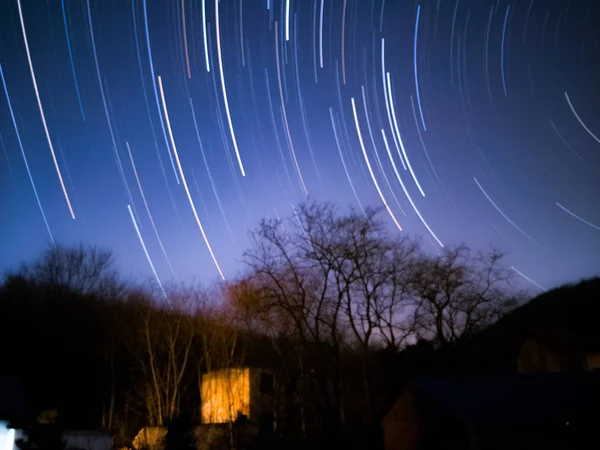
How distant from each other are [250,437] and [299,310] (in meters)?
7.55

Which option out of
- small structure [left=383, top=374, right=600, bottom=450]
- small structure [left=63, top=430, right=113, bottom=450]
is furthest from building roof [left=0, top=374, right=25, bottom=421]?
small structure [left=383, top=374, right=600, bottom=450]

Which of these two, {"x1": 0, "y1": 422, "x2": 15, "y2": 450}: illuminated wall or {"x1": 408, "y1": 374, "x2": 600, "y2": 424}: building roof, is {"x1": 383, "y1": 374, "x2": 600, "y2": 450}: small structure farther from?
{"x1": 0, "y1": 422, "x2": 15, "y2": 450}: illuminated wall

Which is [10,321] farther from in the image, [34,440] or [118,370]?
[34,440]

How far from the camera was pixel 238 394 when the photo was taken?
3572 centimetres

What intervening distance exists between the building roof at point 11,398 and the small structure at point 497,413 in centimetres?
1846

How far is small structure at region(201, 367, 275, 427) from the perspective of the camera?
35.5 meters

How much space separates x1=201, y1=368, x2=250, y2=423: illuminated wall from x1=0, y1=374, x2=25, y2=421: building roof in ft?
39.2

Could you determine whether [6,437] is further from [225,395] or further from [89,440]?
[225,395]

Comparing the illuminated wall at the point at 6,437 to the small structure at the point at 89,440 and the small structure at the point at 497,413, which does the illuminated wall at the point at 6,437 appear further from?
the small structure at the point at 497,413

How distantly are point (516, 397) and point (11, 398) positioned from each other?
2435 cm

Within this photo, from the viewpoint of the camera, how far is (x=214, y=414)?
1443 inches

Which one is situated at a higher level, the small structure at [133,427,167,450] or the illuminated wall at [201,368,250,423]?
the illuminated wall at [201,368,250,423]

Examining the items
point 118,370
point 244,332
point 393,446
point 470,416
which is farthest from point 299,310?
point 118,370

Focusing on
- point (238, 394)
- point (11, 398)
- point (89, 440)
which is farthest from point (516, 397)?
point (11, 398)
